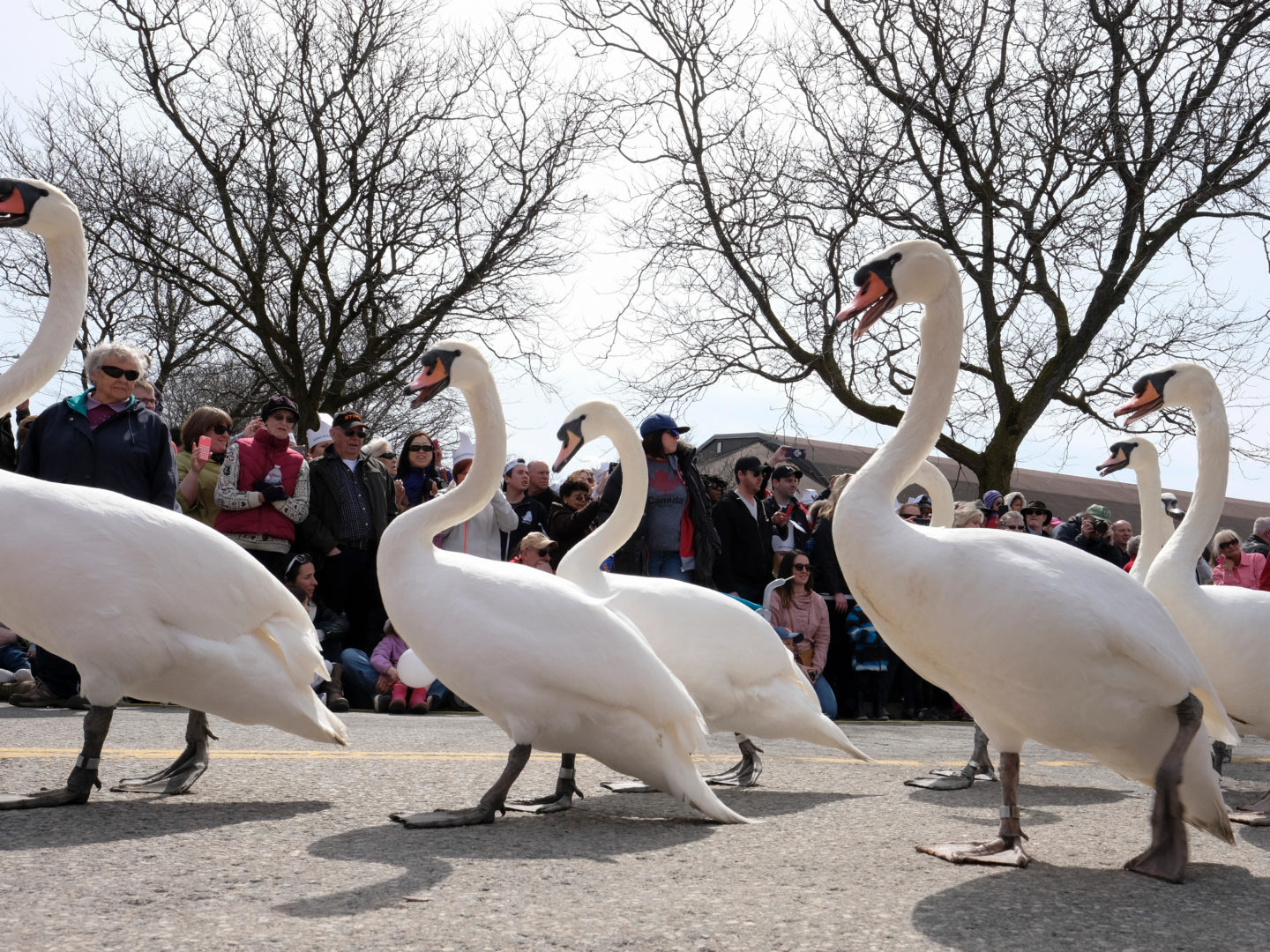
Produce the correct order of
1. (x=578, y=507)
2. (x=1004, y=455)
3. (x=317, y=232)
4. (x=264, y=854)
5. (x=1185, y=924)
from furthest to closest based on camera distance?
(x=317, y=232) → (x=1004, y=455) → (x=578, y=507) → (x=264, y=854) → (x=1185, y=924)

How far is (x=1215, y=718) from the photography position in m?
4.02

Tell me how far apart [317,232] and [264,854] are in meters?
15.5

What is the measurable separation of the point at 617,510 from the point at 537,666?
2255 millimetres

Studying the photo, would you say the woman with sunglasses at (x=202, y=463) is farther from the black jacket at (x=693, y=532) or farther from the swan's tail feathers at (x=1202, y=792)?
the swan's tail feathers at (x=1202, y=792)

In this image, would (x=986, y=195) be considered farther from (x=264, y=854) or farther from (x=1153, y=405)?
(x=264, y=854)

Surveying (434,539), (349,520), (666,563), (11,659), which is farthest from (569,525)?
(11,659)

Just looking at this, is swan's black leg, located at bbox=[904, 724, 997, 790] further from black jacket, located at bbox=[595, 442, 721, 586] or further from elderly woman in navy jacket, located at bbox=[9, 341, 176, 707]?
elderly woman in navy jacket, located at bbox=[9, 341, 176, 707]

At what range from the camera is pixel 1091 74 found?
12.8 metres

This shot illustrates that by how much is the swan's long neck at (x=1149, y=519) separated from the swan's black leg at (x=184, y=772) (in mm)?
4356

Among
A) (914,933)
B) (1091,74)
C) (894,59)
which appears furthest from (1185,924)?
(894,59)

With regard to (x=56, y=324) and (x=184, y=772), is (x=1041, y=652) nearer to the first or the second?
(x=184, y=772)

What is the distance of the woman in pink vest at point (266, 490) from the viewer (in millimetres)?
8250

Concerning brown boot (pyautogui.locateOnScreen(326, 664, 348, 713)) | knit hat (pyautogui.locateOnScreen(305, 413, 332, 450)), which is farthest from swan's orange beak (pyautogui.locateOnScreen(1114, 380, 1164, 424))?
knit hat (pyautogui.locateOnScreen(305, 413, 332, 450))

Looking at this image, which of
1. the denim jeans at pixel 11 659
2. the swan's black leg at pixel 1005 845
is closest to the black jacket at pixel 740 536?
the denim jeans at pixel 11 659
